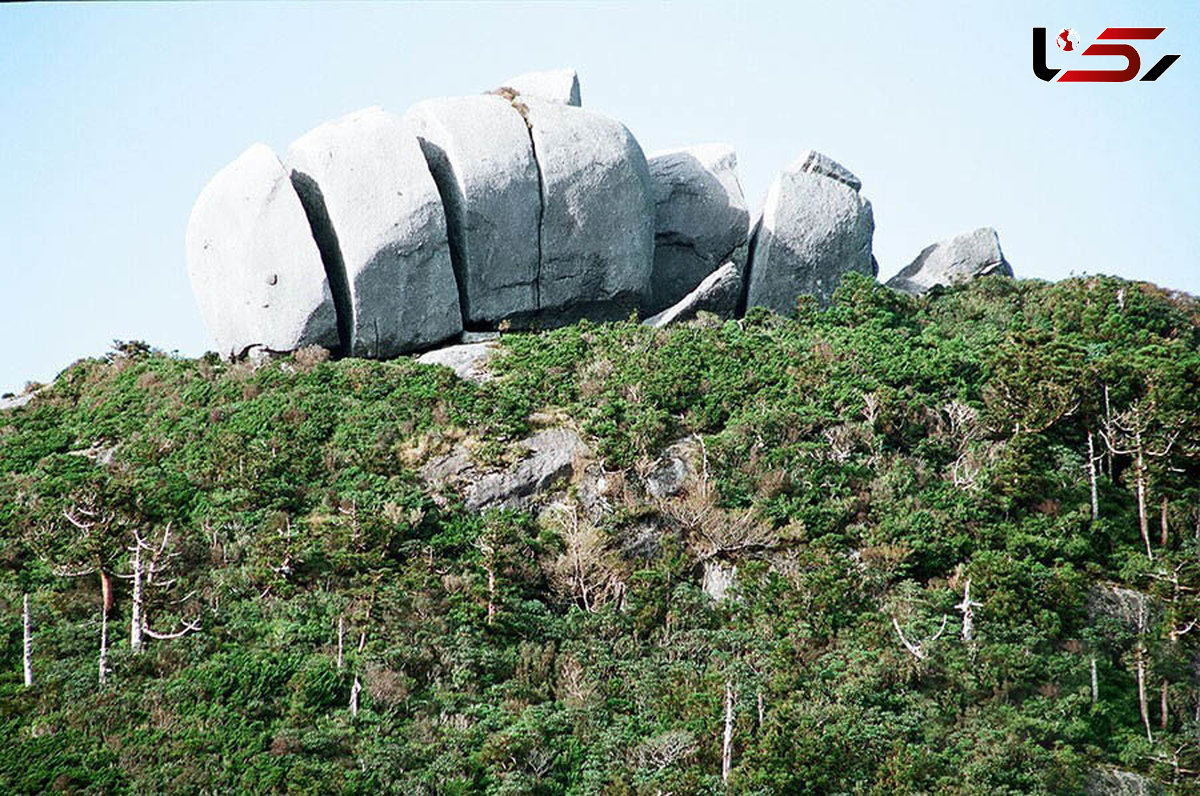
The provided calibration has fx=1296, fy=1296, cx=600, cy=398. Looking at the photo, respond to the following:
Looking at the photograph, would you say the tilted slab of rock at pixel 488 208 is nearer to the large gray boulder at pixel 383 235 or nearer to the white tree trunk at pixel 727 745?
the large gray boulder at pixel 383 235

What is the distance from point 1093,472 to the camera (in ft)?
92.8


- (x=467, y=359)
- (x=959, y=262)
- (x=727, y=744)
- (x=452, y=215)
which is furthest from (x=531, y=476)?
(x=959, y=262)

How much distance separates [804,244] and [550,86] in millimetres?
9176

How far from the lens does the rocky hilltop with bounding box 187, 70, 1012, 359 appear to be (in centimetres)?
3466

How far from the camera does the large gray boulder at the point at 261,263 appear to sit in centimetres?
3456

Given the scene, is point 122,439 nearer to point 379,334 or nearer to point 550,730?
point 379,334

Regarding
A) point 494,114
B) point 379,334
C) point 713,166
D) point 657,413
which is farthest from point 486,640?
point 713,166

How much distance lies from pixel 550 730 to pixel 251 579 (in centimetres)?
732

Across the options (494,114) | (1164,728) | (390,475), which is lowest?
(1164,728)

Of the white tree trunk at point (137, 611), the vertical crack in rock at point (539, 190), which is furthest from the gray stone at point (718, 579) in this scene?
the vertical crack in rock at point (539, 190)

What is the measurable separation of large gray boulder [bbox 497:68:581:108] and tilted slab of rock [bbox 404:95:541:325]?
10.7 ft

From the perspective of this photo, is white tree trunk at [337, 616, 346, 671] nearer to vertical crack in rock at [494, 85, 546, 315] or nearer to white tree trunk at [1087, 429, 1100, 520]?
vertical crack in rock at [494, 85, 546, 315]

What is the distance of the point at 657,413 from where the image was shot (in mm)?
30203

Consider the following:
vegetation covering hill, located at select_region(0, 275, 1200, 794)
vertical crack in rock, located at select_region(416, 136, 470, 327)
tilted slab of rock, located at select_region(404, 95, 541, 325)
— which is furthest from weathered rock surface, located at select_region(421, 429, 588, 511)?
vertical crack in rock, located at select_region(416, 136, 470, 327)
